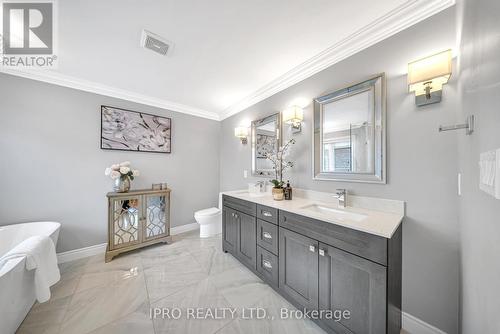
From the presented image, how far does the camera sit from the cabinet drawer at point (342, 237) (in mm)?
990

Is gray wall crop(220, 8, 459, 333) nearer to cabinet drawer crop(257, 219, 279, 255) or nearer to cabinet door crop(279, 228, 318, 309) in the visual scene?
cabinet door crop(279, 228, 318, 309)

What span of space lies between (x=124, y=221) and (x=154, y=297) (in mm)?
1248

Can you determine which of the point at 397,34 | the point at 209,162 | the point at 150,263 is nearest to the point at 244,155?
the point at 209,162

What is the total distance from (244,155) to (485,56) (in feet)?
8.66

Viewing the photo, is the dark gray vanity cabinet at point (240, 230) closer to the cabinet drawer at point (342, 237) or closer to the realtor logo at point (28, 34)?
the cabinet drawer at point (342, 237)

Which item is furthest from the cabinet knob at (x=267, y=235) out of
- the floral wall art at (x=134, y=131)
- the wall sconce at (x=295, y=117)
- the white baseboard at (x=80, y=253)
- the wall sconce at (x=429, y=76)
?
the white baseboard at (x=80, y=253)

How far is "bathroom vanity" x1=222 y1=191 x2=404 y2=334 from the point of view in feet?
3.27

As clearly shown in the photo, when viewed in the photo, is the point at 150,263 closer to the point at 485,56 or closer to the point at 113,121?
the point at 113,121

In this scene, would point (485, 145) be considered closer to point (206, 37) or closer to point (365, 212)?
point (365, 212)

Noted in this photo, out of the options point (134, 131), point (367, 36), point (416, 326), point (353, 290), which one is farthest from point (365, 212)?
point (134, 131)

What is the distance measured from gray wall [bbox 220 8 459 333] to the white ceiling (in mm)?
193

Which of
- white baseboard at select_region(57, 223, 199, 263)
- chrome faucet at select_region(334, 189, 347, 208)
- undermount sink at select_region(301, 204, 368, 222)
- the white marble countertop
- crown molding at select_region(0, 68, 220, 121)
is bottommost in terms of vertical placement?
white baseboard at select_region(57, 223, 199, 263)

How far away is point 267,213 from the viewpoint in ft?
5.64

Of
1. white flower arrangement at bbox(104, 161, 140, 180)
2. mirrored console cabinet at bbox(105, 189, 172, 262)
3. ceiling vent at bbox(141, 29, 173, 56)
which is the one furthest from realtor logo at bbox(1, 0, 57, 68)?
mirrored console cabinet at bbox(105, 189, 172, 262)
